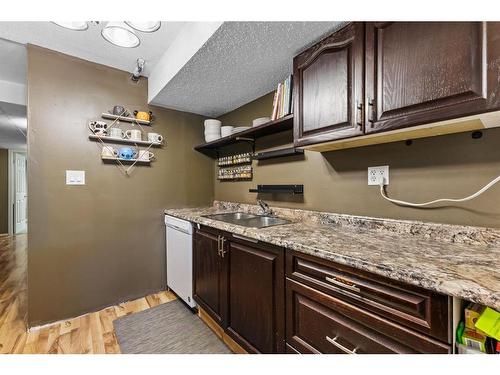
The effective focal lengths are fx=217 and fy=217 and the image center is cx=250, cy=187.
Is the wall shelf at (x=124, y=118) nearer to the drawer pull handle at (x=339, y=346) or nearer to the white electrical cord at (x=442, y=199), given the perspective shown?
the white electrical cord at (x=442, y=199)

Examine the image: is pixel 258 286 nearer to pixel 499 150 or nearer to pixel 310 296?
pixel 310 296

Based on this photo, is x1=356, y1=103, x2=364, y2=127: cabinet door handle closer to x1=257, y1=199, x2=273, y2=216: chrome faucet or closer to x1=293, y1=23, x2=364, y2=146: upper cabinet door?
x1=293, y1=23, x2=364, y2=146: upper cabinet door

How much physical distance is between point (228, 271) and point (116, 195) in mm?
1362

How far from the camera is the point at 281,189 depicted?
183 cm

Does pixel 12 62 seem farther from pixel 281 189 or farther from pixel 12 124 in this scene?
pixel 281 189

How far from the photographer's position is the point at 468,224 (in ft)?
3.29

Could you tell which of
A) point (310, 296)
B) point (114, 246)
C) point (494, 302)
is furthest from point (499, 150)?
point (114, 246)

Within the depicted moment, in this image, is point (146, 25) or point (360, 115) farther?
point (146, 25)

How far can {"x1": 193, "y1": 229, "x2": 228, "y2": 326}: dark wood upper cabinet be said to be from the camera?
150cm

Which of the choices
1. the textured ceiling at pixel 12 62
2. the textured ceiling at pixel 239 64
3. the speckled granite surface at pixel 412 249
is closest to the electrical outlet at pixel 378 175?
the speckled granite surface at pixel 412 249

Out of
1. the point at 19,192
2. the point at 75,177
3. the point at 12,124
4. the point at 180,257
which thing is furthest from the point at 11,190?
the point at 180,257

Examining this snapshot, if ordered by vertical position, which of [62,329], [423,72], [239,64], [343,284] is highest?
[239,64]

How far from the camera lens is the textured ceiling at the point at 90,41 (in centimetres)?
152

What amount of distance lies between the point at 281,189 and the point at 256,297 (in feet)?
2.89
